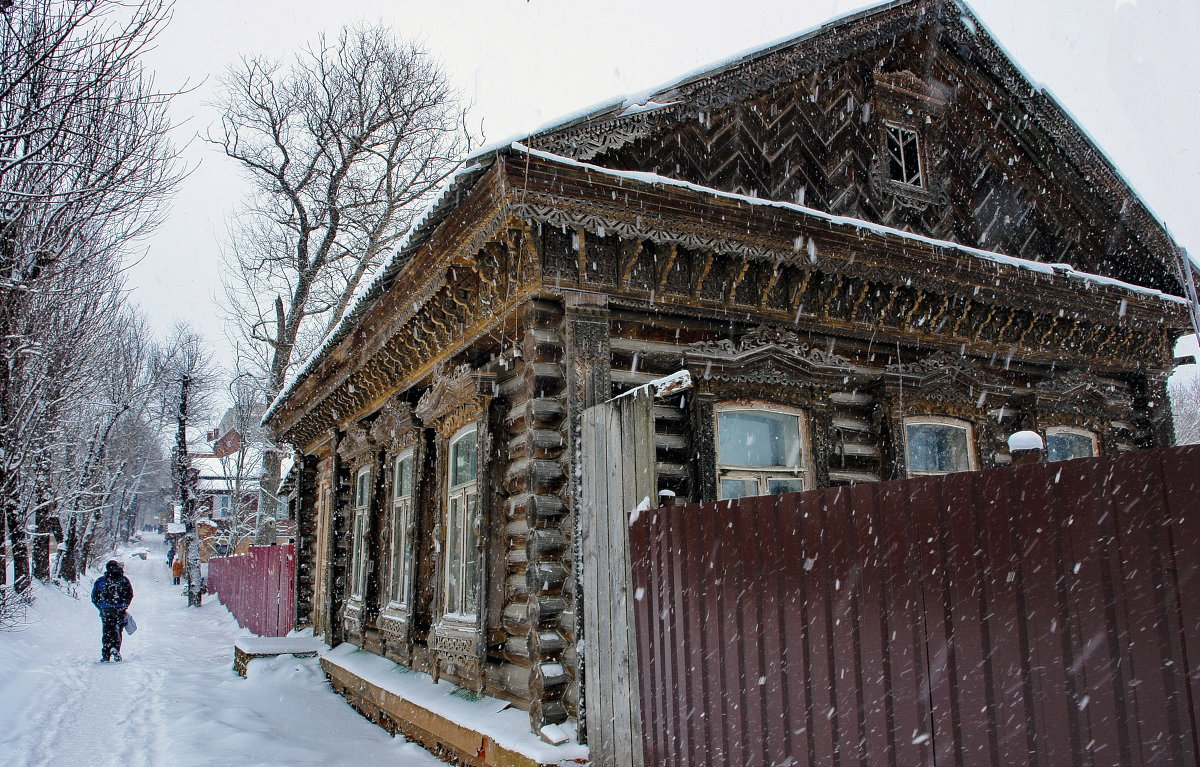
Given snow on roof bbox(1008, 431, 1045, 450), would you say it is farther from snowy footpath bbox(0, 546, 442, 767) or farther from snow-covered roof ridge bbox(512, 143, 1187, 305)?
snowy footpath bbox(0, 546, 442, 767)

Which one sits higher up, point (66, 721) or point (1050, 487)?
point (1050, 487)

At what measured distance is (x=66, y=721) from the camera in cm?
938

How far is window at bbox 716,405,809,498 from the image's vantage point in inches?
285

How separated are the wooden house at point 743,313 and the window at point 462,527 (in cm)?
Result: 4

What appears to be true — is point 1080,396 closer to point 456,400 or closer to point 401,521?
point 456,400

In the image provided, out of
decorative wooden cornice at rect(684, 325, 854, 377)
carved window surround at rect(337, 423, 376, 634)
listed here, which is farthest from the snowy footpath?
decorative wooden cornice at rect(684, 325, 854, 377)

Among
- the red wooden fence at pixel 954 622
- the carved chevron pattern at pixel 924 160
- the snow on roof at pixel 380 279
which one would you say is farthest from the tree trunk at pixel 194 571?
the red wooden fence at pixel 954 622

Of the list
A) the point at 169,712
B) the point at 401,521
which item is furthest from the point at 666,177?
the point at 169,712

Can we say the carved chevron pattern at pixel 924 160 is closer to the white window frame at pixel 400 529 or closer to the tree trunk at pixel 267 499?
the white window frame at pixel 400 529

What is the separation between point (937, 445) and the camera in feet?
28.8

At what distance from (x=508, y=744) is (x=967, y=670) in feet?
12.6

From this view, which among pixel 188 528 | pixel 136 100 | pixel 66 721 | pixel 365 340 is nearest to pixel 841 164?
pixel 365 340

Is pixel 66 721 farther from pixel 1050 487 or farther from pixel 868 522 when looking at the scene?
pixel 1050 487

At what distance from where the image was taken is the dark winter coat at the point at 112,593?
587 inches
